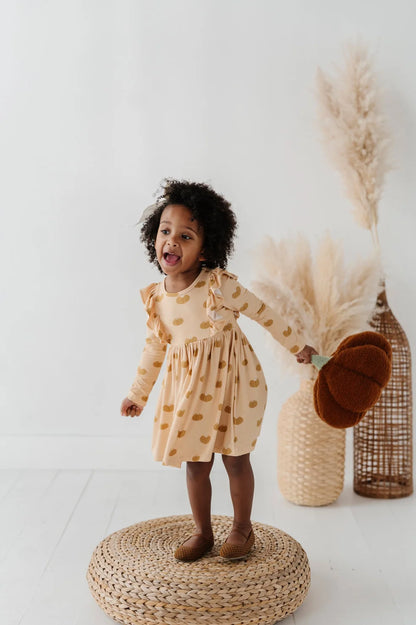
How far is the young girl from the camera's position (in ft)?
5.17

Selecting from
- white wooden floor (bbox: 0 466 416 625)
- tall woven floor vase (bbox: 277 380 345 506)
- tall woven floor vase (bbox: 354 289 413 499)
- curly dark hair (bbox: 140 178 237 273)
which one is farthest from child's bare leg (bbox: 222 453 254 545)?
tall woven floor vase (bbox: 354 289 413 499)

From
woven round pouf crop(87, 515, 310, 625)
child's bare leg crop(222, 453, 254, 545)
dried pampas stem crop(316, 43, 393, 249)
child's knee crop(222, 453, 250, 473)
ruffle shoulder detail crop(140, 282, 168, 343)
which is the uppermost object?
dried pampas stem crop(316, 43, 393, 249)

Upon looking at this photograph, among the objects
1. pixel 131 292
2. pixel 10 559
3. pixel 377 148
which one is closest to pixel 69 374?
pixel 131 292

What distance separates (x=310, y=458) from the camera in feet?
7.28

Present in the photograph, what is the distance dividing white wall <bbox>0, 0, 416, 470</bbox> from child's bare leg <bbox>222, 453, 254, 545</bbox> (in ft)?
3.03

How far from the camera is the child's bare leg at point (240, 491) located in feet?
5.27

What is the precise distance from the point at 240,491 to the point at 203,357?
31cm

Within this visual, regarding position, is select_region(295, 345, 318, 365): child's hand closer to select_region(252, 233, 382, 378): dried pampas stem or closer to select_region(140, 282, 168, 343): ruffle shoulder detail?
select_region(140, 282, 168, 343): ruffle shoulder detail

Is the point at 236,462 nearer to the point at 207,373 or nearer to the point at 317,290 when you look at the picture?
the point at 207,373

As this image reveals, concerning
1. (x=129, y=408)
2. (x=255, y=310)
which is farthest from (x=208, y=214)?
(x=129, y=408)

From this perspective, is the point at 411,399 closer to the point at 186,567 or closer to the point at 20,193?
the point at 186,567

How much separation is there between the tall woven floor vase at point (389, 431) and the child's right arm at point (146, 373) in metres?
0.90

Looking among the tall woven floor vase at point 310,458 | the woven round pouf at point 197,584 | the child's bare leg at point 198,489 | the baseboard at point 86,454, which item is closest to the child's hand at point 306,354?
the child's bare leg at point 198,489

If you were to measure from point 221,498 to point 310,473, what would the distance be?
29 cm
